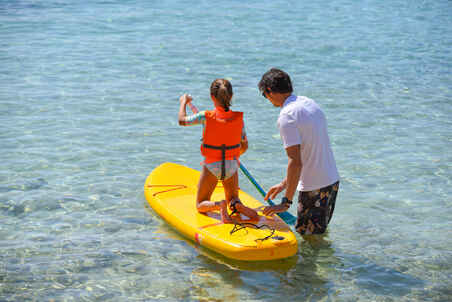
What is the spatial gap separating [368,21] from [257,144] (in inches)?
451

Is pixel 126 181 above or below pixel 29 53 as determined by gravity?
below

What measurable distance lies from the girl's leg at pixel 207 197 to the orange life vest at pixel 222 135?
0.62 ft

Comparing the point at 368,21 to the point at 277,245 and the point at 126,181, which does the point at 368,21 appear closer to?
the point at 126,181

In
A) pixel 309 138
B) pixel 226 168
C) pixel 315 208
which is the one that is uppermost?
pixel 309 138

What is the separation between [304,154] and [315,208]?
1.53 feet

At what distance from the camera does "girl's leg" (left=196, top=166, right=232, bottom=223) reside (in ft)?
15.1

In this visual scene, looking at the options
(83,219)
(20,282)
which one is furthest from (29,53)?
(20,282)

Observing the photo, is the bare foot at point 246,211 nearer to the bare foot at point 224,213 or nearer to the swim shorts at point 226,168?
the bare foot at point 224,213

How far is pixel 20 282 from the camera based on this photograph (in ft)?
Result: 13.1

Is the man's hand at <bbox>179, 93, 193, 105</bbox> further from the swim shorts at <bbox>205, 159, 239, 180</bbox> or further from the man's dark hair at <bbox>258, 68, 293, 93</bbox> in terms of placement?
the man's dark hair at <bbox>258, 68, 293, 93</bbox>

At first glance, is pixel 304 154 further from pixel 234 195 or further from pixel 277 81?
pixel 234 195

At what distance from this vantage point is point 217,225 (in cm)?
461

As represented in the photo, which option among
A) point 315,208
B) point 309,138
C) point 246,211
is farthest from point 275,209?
point 246,211

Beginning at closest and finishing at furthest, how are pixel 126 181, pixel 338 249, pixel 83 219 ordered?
pixel 338 249 < pixel 83 219 < pixel 126 181
